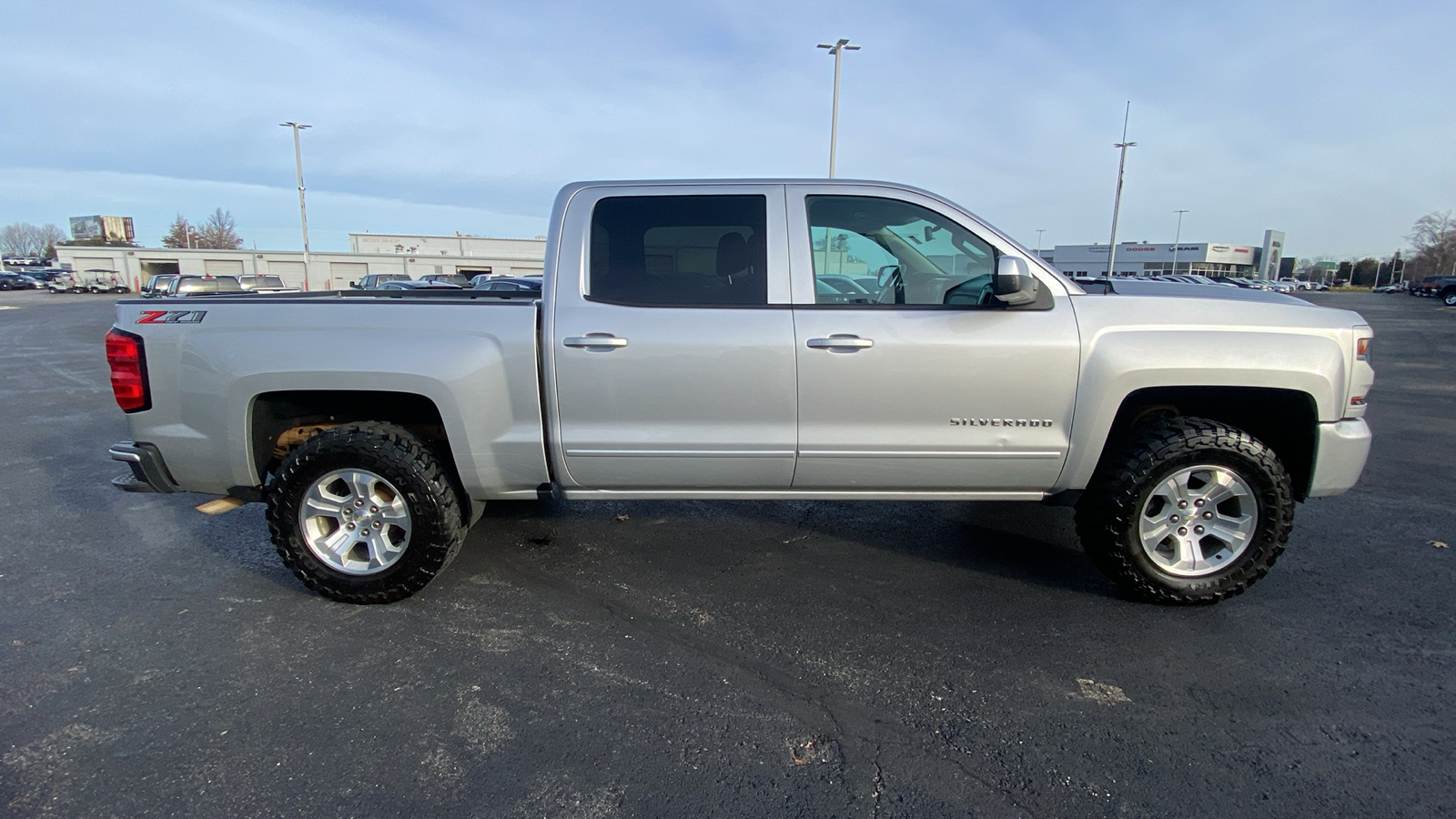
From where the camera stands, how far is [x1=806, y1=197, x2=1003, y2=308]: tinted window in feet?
11.4

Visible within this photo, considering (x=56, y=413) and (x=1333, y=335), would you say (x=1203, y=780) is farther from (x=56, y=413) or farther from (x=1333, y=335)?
(x=56, y=413)

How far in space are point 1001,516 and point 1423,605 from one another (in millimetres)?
2019

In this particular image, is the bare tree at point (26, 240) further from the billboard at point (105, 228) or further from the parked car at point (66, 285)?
the parked car at point (66, 285)

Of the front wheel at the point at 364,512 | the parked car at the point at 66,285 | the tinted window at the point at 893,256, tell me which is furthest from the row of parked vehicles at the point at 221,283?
the parked car at the point at 66,285

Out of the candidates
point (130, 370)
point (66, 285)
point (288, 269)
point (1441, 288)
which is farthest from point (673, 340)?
point (66, 285)

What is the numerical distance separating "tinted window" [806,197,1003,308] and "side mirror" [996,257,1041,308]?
0.22m

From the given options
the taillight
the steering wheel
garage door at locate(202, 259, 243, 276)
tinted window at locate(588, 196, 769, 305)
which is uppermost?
garage door at locate(202, 259, 243, 276)

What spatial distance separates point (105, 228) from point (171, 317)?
11733cm

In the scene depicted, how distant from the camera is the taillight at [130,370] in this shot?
11.1 feet

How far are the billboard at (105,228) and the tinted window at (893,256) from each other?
115 metres

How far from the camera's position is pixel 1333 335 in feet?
11.0

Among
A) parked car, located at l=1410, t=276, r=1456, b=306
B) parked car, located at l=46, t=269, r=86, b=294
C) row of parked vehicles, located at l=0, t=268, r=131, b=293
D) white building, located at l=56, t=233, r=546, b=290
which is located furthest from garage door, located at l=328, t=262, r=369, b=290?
parked car, located at l=1410, t=276, r=1456, b=306

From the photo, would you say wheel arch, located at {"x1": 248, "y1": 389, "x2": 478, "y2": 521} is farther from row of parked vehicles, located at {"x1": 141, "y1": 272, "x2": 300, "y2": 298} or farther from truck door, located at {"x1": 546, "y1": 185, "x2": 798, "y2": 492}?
row of parked vehicles, located at {"x1": 141, "y1": 272, "x2": 300, "y2": 298}

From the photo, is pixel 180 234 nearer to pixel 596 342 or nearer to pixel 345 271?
pixel 345 271
